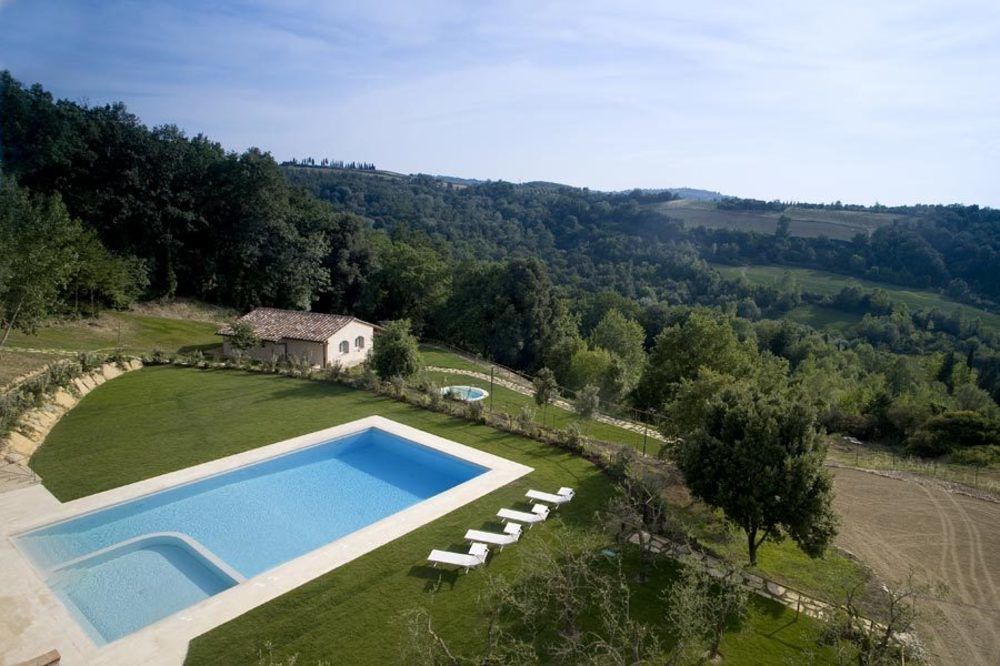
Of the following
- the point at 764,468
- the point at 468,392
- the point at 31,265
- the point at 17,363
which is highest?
the point at 31,265

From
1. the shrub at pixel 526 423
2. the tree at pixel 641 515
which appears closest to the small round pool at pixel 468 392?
the shrub at pixel 526 423

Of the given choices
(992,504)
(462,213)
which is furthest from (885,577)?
(462,213)

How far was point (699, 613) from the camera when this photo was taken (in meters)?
8.58

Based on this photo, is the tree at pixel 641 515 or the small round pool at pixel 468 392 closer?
the tree at pixel 641 515

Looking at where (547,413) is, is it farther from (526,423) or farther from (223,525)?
(223,525)

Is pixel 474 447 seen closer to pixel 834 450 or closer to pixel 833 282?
pixel 834 450

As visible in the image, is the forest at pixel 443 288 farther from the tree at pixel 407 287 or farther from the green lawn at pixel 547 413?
the green lawn at pixel 547 413

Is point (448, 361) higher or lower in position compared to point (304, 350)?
lower

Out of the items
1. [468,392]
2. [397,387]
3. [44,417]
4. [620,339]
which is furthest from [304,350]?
[620,339]

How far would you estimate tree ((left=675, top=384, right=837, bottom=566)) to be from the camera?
11.2 metres

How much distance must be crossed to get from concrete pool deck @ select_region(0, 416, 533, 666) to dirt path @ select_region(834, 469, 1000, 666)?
9355 millimetres

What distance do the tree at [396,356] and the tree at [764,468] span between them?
14228 millimetres

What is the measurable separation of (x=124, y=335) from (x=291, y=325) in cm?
932

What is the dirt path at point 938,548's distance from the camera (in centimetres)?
1083
